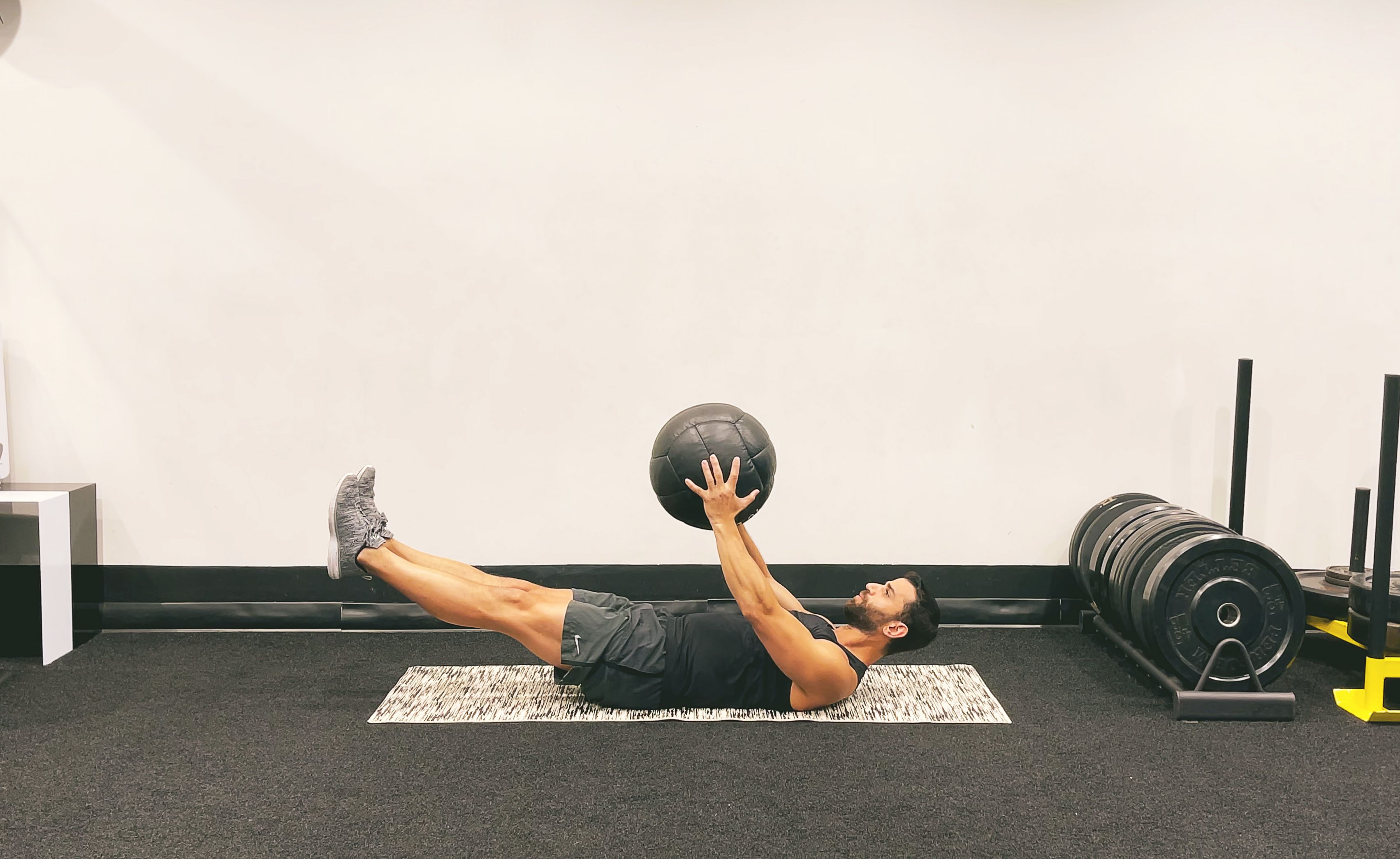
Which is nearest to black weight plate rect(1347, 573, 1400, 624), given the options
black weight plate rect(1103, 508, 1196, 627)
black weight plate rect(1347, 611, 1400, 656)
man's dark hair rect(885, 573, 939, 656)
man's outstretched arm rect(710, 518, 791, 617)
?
black weight plate rect(1347, 611, 1400, 656)

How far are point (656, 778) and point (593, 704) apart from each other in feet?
1.86

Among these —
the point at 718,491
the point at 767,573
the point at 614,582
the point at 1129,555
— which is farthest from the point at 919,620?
the point at 614,582

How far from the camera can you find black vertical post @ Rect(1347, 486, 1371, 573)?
354 cm

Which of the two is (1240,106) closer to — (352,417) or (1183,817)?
(1183,817)

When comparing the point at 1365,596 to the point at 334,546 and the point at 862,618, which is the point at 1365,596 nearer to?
the point at 862,618

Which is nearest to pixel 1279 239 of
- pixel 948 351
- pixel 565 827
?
pixel 948 351

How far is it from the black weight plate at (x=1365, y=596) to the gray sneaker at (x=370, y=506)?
120 inches

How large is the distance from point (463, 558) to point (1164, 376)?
293cm

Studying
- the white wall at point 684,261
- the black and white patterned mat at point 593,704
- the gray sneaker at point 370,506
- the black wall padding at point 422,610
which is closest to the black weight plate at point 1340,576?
the white wall at point 684,261

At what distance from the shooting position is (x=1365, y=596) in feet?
10.5

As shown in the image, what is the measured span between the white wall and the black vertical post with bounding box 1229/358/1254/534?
1.00 ft

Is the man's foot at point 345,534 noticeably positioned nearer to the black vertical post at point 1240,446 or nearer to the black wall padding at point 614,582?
the black wall padding at point 614,582

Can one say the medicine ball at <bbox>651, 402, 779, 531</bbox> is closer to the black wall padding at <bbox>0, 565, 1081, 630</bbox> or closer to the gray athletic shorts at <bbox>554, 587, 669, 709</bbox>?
the gray athletic shorts at <bbox>554, 587, 669, 709</bbox>

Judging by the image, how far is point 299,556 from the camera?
3.97m
